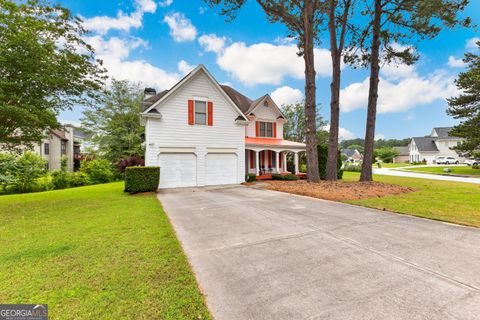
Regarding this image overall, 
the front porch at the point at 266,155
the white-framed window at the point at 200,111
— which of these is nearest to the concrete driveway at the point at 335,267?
the white-framed window at the point at 200,111

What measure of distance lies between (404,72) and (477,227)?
613 inches

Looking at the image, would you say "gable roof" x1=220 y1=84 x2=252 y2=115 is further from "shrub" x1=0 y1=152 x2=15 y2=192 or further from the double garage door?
"shrub" x1=0 y1=152 x2=15 y2=192

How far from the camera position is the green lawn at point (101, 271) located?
2232 mm

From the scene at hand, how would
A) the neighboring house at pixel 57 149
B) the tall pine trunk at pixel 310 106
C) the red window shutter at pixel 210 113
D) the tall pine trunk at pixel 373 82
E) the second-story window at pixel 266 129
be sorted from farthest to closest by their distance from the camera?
the neighboring house at pixel 57 149, the second-story window at pixel 266 129, the red window shutter at pixel 210 113, the tall pine trunk at pixel 373 82, the tall pine trunk at pixel 310 106

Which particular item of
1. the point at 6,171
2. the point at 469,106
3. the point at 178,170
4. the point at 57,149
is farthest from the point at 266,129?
the point at 57,149

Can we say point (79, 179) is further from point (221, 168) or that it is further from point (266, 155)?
point (266, 155)

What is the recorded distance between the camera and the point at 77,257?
3.53m

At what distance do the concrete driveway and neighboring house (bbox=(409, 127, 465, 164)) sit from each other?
58235 millimetres

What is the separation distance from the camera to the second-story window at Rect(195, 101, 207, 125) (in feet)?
44.9

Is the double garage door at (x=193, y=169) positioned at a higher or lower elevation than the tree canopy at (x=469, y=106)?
lower

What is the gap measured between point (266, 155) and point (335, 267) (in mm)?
16086

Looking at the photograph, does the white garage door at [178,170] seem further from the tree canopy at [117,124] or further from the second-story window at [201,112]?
the tree canopy at [117,124]

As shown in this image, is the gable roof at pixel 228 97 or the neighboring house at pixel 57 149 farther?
the neighboring house at pixel 57 149

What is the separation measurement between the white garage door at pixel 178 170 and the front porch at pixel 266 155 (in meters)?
4.63
